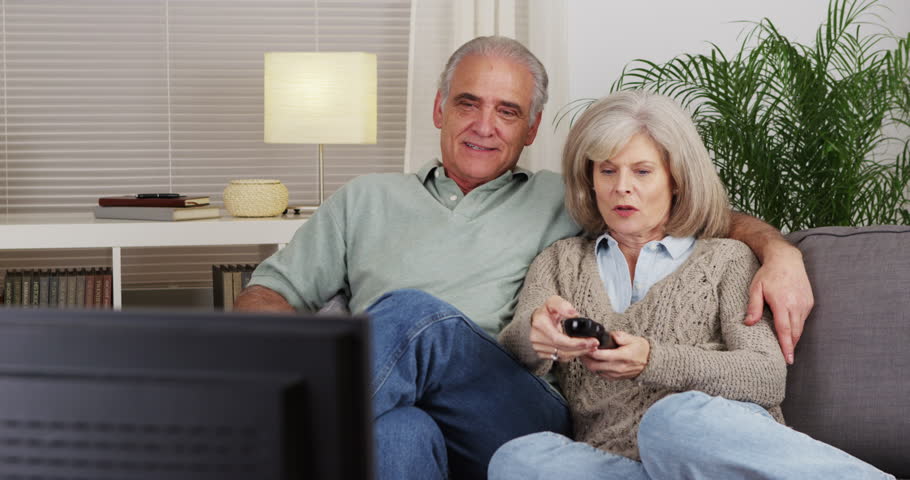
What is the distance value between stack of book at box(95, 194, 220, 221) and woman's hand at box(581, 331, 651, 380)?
5.65 feet

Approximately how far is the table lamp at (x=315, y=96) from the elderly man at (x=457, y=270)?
0.68 m

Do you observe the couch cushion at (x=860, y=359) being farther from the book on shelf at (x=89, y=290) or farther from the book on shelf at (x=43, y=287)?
the book on shelf at (x=43, y=287)

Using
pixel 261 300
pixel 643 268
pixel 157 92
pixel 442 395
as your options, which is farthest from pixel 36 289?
pixel 643 268

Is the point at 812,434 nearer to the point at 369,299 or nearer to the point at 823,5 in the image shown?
the point at 369,299

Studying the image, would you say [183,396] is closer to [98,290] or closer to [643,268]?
[643,268]

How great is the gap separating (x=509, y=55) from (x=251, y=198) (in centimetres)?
115

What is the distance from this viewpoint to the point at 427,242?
2.00 metres

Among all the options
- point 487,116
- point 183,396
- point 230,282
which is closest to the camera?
point 183,396

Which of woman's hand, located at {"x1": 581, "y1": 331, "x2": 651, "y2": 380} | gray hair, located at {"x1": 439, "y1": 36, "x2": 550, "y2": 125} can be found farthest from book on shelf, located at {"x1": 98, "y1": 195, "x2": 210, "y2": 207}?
woman's hand, located at {"x1": 581, "y1": 331, "x2": 651, "y2": 380}

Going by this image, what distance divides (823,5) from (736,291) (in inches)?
91.2

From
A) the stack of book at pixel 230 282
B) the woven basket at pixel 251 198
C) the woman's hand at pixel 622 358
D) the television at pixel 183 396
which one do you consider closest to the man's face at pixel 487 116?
the woman's hand at pixel 622 358

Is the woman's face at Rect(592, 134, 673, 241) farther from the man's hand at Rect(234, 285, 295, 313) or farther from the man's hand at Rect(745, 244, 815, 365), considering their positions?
the man's hand at Rect(234, 285, 295, 313)

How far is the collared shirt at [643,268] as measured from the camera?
1767mm

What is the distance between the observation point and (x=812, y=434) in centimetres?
162
